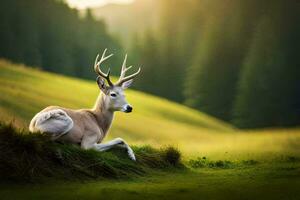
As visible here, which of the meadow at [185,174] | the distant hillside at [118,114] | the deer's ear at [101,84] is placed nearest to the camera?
the meadow at [185,174]

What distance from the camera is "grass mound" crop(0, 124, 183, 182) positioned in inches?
365

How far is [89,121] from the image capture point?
12.0m

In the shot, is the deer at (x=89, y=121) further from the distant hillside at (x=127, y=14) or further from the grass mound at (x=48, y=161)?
the distant hillside at (x=127, y=14)

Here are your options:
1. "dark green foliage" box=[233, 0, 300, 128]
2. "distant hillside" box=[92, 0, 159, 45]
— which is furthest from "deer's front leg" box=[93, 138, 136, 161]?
"distant hillside" box=[92, 0, 159, 45]

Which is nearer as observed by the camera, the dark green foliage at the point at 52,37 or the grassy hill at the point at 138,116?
the grassy hill at the point at 138,116

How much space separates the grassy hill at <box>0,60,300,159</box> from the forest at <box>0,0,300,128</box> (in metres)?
3.40

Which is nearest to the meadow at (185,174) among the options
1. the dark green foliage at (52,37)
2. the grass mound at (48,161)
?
the grass mound at (48,161)

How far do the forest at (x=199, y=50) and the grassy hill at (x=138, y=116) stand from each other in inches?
134

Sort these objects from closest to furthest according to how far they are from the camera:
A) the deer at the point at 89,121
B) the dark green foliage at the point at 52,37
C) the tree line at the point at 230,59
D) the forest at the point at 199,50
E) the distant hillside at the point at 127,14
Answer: the deer at the point at 89,121 < the tree line at the point at 230,59 < the forest at the point at 199,50 < the dark green foliage at the point at 52,37 < the distant hillside at the point at 127,14

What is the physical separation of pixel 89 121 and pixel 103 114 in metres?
0.52

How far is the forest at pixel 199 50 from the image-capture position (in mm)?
39438

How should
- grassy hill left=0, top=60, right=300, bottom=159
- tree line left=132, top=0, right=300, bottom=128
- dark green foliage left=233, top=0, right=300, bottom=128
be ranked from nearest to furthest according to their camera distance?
grassy hill left=0, top=60, right=300, bottom=159, dark green foliage left=233, top=0, right=300, bottom=128, tree line left=132, top=0, right=300, bottom=128

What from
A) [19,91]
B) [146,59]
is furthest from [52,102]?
[146,59]

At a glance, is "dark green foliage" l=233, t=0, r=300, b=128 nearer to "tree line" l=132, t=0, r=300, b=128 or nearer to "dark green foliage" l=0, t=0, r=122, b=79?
"tree line" l=132, t=0, r=300, b=128
